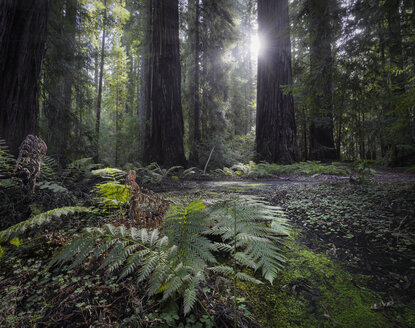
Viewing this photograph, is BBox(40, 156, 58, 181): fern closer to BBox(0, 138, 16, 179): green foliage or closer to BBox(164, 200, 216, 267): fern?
BBox(0, 138, 16, 179): green foliage

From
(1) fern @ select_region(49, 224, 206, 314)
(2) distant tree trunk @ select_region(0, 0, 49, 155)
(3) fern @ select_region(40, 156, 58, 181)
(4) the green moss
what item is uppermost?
(2) distant tree trunk @ select_region(0, 0, 49, 155)

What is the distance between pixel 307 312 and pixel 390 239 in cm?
102

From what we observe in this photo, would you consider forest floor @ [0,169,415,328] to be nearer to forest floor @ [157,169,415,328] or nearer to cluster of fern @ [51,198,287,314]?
forest floor @ [157,169,415,328]

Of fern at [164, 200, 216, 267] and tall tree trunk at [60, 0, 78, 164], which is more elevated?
tall tree trunk at [60, 0, 78, 164]

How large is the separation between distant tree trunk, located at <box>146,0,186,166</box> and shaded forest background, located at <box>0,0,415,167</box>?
0.03m

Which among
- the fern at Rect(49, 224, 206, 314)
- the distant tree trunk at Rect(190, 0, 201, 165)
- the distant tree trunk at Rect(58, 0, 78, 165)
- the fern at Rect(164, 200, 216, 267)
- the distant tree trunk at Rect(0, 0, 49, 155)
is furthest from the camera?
the distant tree trunk at Rect(190, 0, 201, 165)

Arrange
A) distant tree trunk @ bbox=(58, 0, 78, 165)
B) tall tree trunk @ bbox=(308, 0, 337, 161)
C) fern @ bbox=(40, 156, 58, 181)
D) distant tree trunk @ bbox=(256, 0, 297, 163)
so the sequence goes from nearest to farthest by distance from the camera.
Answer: fern @ bbox=(40, 156, 58, 181) < tall tree trunk @ bbox=(308, 0, 337, 161) < distant tree trunk @ bbox=(58, 0, 78, 165) < distant tree trunk @ bbox=(256, 0, 297, 163)

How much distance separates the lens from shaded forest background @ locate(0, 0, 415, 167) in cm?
293

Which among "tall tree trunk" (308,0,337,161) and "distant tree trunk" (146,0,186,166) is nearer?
"tall tree trunk" (308,0,337,161)

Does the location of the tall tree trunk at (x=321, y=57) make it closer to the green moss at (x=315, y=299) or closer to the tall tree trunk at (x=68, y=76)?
the green moss at (x=315, y=299)

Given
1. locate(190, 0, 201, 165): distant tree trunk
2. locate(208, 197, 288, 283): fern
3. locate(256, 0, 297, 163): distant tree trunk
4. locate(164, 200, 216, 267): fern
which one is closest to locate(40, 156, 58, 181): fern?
locate(164, 200, 216, 267): fern

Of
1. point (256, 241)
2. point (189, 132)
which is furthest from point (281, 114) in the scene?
point (256, 241)

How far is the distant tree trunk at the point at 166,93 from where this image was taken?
6570 mm

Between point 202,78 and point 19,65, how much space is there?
7494 millimetres
